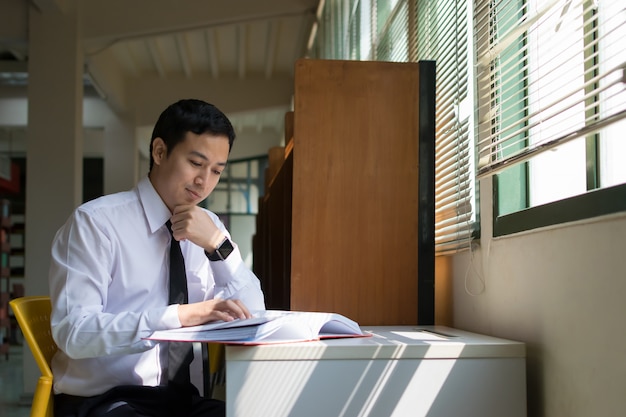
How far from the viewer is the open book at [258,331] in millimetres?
1481

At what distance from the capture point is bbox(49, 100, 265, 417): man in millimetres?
1598

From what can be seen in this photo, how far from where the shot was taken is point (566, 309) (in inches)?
60.6

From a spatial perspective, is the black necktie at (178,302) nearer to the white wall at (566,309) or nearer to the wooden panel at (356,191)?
the wooden panel at (356,191)

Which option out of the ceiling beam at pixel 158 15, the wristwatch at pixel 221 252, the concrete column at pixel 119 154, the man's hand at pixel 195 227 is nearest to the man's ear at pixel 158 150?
the man's hand at pixel 195 227

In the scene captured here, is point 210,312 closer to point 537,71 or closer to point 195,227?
point 195,227

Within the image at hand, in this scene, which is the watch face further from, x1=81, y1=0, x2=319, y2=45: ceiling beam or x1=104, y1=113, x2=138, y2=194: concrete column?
x1=104, y1=113, x2=138, y2=194: concrete column

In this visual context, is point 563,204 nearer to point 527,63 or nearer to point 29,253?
point 527,63

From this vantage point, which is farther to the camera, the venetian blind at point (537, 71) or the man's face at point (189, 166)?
the man's face at point (189, 166)

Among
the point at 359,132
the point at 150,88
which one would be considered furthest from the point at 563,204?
the point at 150,88

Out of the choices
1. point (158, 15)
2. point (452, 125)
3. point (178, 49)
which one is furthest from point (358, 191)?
point (178, 49)

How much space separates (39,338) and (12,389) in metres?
5.36

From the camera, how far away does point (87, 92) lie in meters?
11.0

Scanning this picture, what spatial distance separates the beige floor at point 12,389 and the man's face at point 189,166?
3.97m

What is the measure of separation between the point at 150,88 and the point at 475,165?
945 cm
